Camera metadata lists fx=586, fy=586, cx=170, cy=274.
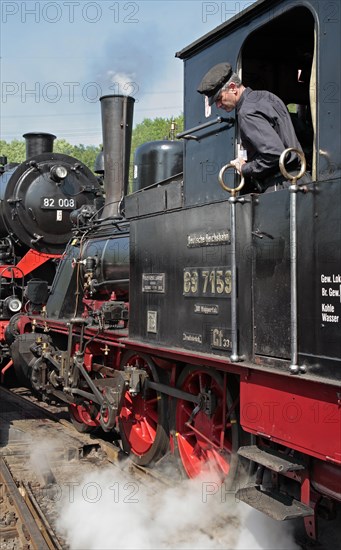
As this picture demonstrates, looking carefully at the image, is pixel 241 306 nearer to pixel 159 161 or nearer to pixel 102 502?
pixel 102 502

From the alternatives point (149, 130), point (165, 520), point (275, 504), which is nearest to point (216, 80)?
point (275, 504)

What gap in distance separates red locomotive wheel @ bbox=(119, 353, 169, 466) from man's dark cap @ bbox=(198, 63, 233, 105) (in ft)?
7.58

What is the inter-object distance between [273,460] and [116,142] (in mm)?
4817

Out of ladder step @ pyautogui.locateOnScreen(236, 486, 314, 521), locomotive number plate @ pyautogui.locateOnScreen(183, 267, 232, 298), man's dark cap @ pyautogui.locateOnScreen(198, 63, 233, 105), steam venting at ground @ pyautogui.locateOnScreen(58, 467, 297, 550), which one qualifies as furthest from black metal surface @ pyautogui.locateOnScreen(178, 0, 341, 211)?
steam venting at ground @ pyautogui.locateOnScreen(58, 467, 297, 550)

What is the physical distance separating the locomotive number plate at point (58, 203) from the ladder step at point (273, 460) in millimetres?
6221

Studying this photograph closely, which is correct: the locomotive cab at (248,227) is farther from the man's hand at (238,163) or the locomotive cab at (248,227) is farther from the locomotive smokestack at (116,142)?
the locomotive smokestack at (116,142)

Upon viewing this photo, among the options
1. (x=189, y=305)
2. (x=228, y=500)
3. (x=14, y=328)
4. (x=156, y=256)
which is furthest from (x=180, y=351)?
(x=14, y=328)

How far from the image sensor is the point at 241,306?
329cm

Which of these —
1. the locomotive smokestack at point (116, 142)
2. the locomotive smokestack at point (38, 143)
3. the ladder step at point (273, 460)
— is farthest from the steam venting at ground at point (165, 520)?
the locomotive smokestack at point (38, 143)

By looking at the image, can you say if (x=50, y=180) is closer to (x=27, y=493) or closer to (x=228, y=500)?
(x=27, y=493)

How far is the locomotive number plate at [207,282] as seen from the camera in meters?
3.43

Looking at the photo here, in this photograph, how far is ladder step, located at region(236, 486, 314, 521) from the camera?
9.57 ft

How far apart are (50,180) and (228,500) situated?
6147mm

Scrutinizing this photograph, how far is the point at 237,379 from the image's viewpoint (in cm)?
380
